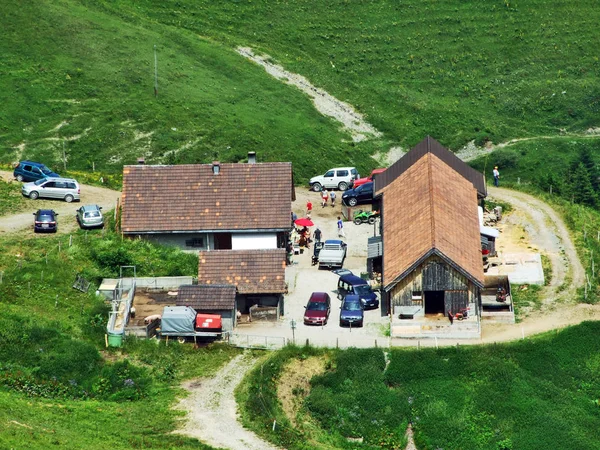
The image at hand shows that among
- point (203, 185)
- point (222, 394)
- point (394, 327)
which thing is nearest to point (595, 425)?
point (394, 327)

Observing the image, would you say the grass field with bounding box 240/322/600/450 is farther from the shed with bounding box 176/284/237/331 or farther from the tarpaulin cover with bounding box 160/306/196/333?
the tarpaulin cover with bounding box 160/306/196/333

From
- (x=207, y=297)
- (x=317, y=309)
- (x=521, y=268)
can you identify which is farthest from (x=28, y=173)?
(x=521, y=268)

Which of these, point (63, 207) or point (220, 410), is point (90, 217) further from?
point (220, 410)

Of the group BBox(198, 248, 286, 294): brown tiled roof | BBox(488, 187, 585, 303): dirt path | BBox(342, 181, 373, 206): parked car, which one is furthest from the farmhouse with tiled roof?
BBox(488, 187, 585, 303): dirt path

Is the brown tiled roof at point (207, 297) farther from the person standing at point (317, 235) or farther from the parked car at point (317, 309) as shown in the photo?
the person standing at point (317, 235)

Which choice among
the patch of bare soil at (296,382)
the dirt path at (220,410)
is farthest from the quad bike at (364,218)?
the dirt path at (220,410)
